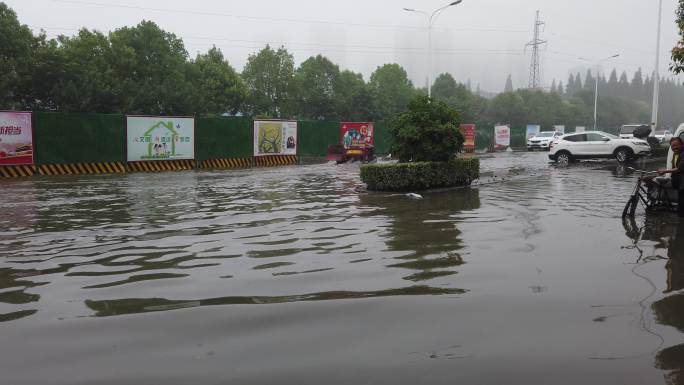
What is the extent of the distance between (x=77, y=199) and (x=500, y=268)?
1149 centimetres

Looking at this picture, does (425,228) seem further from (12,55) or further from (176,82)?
(176,82)

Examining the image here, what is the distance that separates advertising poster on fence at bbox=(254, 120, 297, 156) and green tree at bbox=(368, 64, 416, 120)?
44.2 meters

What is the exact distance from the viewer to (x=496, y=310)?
17.4 feet

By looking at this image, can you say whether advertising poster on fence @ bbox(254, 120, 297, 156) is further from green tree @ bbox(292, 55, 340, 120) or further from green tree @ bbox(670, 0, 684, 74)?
green tree @ bbox(292, 55, 340, 120)

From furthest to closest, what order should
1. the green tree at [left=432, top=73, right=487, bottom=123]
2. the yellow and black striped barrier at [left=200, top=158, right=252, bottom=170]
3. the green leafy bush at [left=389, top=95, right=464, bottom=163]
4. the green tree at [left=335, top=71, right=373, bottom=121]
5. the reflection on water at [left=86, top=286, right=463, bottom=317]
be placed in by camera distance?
the green tree at [left=432, top=73, right=487, bottom=123] < the green tree at [left=335, top=71, right=373, bottom=121] < the yellow and black striped barrier at [left=200, top=158, right=252, bottom=170] < the green leafy bush at [left=389, top=95, right=464, bottom=163] < the reflection on water at [left=86, top=286, right=463, bottom=317]

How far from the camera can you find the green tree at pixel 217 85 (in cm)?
6644

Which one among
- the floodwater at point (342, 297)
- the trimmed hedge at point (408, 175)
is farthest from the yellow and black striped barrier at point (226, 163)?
the floodwater at point (342, 297)

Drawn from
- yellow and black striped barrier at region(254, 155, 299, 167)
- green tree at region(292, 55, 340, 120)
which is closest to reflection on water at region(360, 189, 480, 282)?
yellow and black striped barrier at region(254, 155, 299, 167)

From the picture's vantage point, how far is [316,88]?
75.8m

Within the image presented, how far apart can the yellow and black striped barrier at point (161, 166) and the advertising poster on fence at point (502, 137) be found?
30.0m

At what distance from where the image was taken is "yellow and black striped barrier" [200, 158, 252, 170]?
2761 centimetres

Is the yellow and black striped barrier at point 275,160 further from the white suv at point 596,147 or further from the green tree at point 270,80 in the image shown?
the green tree at point 270,80

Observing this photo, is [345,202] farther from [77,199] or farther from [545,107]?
[545,107]

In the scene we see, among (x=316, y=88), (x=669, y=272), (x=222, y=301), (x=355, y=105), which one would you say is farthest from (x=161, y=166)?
(x=316, y=88)
